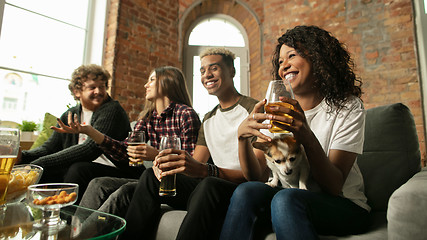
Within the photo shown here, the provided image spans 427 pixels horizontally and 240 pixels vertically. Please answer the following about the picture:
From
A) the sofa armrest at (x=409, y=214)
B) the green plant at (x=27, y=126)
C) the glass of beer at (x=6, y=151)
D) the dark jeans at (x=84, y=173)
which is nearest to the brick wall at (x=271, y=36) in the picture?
the green plant at (x=27, y=126)

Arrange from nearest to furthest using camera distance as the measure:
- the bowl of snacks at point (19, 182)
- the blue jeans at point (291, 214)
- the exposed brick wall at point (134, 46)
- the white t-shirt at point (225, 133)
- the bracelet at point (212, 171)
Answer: the blue jeans at point (291, 214) < the bowl of snacks at point (19, 182) < the bracelet at point (212, 171) < the white t-shirt at point (225, 133) < the exposed brick wall at point (134, 46)

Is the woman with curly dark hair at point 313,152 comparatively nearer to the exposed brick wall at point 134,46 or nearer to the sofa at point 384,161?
the sofa at point 384,161

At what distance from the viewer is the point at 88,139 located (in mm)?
1724

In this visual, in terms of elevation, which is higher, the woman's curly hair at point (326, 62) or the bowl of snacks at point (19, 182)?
the woman's curly hair at point (326, 62)

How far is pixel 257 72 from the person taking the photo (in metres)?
4.14

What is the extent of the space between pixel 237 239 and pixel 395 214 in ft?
1.56

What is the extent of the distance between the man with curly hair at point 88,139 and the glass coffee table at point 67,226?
0.63 meters

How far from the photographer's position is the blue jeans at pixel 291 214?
0.80 m

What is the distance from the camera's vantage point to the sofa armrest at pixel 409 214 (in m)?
0.70

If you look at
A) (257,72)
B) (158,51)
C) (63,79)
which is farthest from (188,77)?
(63,79)

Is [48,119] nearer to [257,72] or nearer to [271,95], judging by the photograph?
[271,95]

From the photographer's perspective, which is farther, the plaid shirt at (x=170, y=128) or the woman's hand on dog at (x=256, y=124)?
the plaid shirt at (x=170, y=128)

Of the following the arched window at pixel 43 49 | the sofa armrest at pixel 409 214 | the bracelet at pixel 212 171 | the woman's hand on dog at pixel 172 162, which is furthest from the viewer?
the arched window at pixel 43 49

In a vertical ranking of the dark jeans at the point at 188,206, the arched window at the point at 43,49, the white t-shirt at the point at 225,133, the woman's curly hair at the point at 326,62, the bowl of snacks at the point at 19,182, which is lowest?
the dark jeans at the point at 188,206
